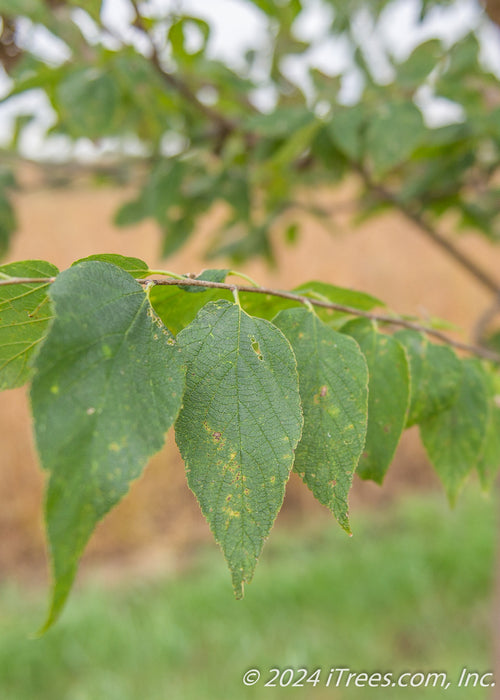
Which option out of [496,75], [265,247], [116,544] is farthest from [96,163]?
[116,544]

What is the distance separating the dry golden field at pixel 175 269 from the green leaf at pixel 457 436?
1799 millimetres

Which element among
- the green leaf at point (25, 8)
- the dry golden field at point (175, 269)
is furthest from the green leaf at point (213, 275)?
the dry golden field at point (175, 269)

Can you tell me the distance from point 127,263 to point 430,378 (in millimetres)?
286

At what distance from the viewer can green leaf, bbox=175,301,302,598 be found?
1.15ft

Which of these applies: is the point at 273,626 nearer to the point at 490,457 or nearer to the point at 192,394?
the point at 490,457

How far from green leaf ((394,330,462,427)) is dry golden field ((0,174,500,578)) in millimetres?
1800

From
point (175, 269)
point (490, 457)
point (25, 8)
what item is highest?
point (175, 269)

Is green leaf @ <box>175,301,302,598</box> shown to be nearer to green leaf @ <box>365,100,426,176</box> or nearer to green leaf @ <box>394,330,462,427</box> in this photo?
green leaf @ <box>394,330,462,427</box>

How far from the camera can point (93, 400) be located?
1.04 feet

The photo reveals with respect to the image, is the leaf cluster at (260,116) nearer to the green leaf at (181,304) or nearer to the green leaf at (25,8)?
the green leaf at (25,8)

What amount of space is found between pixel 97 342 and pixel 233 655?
1898 mm

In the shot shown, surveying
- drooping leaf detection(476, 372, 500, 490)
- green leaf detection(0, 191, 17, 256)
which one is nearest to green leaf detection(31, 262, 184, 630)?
drooping leaf detection(476, 372, 500, 490)

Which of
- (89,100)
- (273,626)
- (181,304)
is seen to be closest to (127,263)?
(181,304)

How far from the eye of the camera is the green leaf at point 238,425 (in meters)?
0.35
